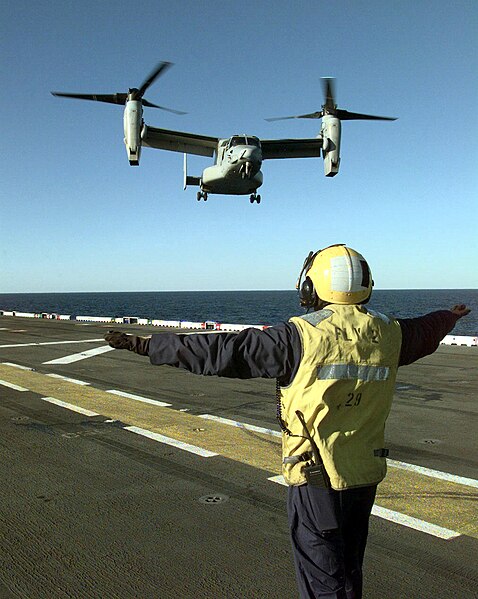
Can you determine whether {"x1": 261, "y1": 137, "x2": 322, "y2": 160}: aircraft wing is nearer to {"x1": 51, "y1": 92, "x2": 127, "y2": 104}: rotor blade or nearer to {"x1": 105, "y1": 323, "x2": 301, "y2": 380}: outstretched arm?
{"x1": 51, "y1": 92, "x2": 127, "y2": 104}: rotor blade

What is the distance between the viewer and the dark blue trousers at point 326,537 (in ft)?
8.75

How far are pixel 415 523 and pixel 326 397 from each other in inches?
110

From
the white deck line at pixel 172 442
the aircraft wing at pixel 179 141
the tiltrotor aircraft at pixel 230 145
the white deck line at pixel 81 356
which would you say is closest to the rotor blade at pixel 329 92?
the tiltrotor aircraft at pixel 230 145

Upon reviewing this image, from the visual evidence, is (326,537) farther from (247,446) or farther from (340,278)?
(247,446)

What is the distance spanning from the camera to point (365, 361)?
8.93ft

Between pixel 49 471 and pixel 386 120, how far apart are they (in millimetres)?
30939

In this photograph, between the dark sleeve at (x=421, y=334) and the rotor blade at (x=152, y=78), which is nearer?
the dark sleeve at (x=421, y=334)

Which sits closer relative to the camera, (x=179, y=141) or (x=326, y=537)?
(x=326, y=537)

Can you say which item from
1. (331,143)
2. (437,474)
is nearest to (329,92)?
(331,143)

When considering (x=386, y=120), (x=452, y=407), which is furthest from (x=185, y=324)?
(x=452, y=407)

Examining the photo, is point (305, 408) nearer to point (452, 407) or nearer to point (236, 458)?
point (236, 458)

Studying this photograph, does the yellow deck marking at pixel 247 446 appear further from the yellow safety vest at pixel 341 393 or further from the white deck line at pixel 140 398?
the yellow safety vest at pixel 341 393

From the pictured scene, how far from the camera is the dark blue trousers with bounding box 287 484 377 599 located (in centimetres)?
267

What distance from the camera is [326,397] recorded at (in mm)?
2654
